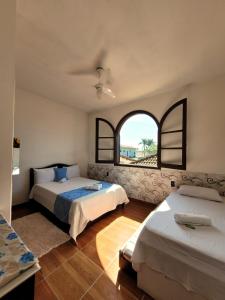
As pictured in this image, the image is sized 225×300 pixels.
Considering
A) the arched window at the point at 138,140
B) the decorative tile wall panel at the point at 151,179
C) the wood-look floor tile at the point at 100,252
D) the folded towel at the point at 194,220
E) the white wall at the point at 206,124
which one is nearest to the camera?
the folded towel at the point at 194,220

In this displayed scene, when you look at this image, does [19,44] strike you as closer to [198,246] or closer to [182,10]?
[182,10]

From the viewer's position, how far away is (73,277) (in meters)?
1.45

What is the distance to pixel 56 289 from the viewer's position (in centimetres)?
132

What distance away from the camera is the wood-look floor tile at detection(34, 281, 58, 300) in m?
1.24

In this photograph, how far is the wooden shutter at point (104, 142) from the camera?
399 cm

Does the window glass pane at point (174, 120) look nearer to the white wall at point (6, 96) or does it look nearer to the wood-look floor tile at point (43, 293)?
the white wall at point (6, 96)

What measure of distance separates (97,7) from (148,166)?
285 centimetres

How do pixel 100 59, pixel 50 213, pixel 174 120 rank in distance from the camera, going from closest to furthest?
pixel 100 59 < pixel 50 213 < pixel 174 120

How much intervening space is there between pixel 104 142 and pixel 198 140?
2.45 meters

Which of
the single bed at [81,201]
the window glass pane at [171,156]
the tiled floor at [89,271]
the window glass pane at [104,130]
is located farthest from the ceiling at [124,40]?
the tiled floor at [89,271]

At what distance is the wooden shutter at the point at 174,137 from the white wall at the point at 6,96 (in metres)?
2.65

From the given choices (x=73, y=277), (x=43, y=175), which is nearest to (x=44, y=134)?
(x=43, y=175)

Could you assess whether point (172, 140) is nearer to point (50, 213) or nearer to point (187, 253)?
point (187, 253)

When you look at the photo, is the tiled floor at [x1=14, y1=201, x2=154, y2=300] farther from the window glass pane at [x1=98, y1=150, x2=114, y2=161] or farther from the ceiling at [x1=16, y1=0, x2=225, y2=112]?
the ceiling at [x1=16, y1=0, x2=225, y2=112]
